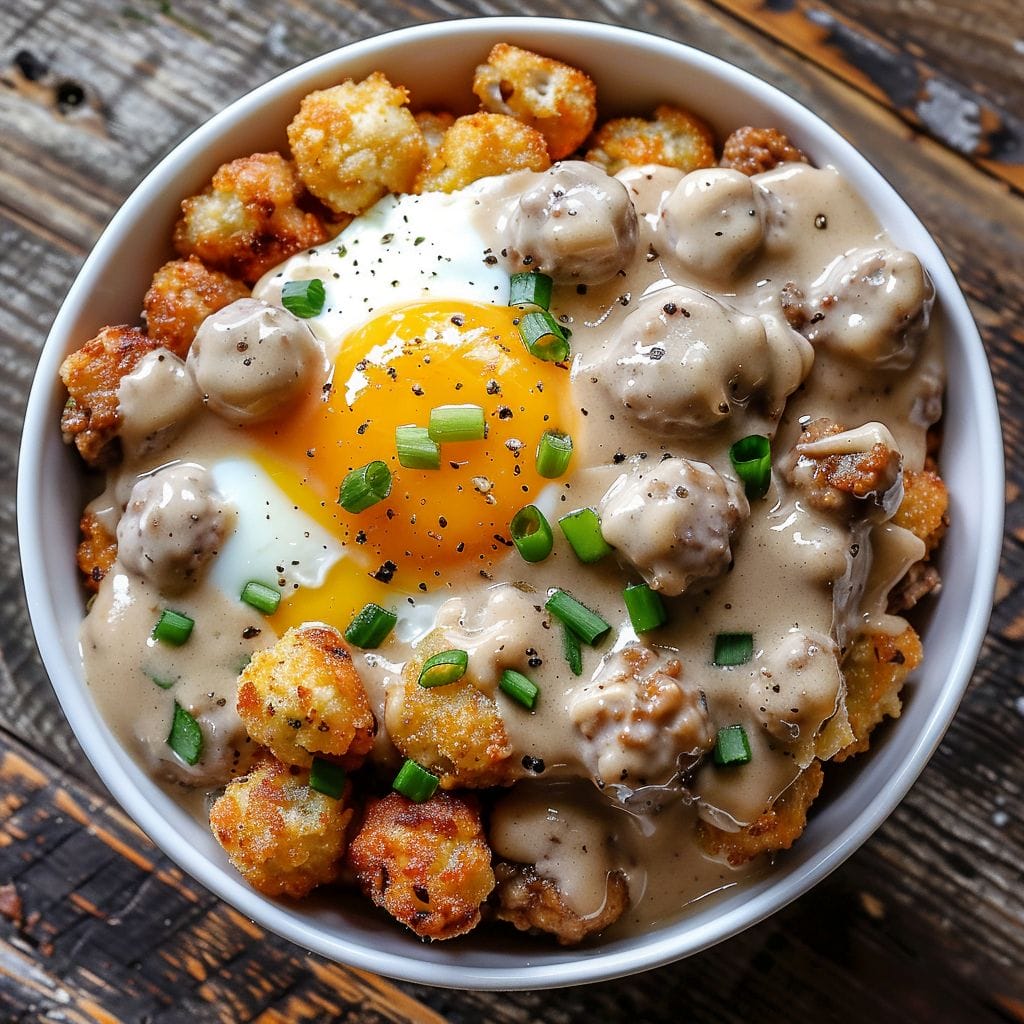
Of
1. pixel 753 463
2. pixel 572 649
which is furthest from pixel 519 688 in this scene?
pixel 753 463

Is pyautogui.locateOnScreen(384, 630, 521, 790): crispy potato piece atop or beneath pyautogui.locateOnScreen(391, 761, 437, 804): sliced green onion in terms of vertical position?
atop

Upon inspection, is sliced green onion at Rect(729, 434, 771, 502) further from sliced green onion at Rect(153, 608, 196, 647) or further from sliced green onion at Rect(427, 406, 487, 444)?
sliced green onion at Rect(153, 608, 196, 647)

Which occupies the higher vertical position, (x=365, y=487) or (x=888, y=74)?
(x=888, y=74)

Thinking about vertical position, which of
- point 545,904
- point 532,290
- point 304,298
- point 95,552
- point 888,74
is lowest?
point 545,904

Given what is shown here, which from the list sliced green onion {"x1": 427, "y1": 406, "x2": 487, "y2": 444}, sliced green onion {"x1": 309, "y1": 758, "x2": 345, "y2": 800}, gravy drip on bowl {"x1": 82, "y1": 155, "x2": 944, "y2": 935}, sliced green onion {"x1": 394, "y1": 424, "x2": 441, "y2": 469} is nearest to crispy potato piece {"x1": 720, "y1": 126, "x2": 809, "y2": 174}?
gravy drip on bowl {"x1": 82, "y1": 155, "x2": 944, "y2": 935}

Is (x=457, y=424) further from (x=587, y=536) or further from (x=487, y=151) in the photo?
(x=487, y=151)

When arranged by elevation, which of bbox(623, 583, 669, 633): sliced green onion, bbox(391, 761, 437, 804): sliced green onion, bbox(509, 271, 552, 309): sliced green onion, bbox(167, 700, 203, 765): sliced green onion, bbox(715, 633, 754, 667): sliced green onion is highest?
bbox(509, 271, 552, 309): sliced green onion

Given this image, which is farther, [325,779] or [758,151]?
[758,151]
